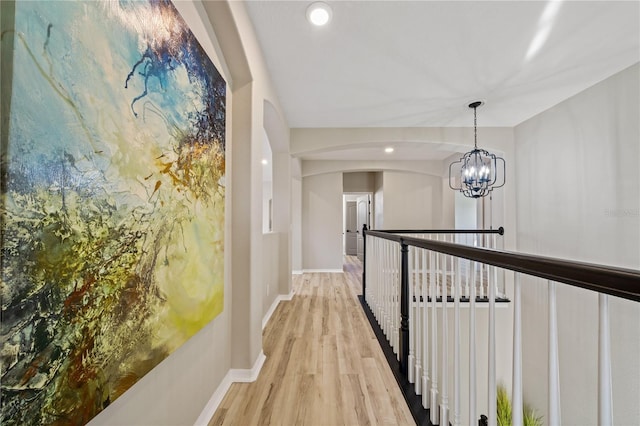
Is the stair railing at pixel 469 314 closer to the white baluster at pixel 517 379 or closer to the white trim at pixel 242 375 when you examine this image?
the white baluster at pixel 517 379

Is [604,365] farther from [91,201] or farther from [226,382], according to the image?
[226,382]

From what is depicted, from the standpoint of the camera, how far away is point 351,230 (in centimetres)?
976

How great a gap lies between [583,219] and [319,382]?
3.57 m

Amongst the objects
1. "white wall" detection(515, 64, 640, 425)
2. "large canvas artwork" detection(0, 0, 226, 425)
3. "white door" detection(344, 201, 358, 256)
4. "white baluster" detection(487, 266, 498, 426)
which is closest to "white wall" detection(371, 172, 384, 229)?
"white door" detection(344, 201, 358, 256)

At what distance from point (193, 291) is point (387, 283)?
5.81 ft

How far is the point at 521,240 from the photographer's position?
4.16 meters

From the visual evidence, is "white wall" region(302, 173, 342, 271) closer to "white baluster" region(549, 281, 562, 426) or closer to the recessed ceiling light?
the recessed ceiling light

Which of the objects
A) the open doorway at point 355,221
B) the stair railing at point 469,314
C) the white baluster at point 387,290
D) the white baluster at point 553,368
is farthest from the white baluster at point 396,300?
the open doorway at point 355,221

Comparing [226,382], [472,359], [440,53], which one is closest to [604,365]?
[472,359]

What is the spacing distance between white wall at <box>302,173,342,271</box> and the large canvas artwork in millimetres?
5218

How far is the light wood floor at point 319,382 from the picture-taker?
154 cm

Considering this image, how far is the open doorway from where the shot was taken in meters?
8.99

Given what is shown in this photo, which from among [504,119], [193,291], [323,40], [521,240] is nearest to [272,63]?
[323,40]

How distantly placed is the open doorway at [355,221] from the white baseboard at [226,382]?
6.99m
